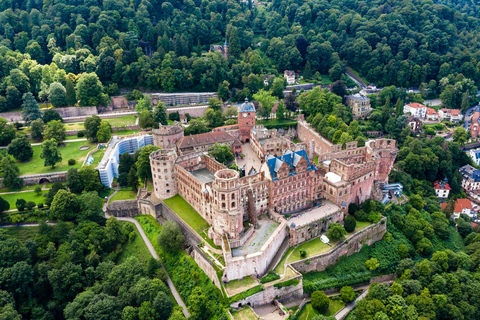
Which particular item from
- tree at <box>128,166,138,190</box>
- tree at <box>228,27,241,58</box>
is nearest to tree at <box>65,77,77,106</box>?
tree at <box>128,166,138,190</box>

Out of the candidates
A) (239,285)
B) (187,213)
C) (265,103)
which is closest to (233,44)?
(265,103)

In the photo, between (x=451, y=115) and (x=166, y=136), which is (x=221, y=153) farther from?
(x=451, y=115)

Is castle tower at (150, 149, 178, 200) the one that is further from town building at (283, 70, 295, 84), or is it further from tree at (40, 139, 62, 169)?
town building at (283, 70, 295, 84)

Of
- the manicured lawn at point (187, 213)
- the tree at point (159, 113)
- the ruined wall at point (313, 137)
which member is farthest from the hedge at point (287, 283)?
the tree at point (159, 113)

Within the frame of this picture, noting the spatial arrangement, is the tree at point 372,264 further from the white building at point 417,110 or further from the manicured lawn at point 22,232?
the white building at point 417,110

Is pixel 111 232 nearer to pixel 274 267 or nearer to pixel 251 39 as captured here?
pixel 274 267

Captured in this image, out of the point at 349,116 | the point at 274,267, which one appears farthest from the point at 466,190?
the point at 274,267

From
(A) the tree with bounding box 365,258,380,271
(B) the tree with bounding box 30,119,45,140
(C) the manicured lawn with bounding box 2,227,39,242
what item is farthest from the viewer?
(B) the tree with bounding box 30,119,45,140
